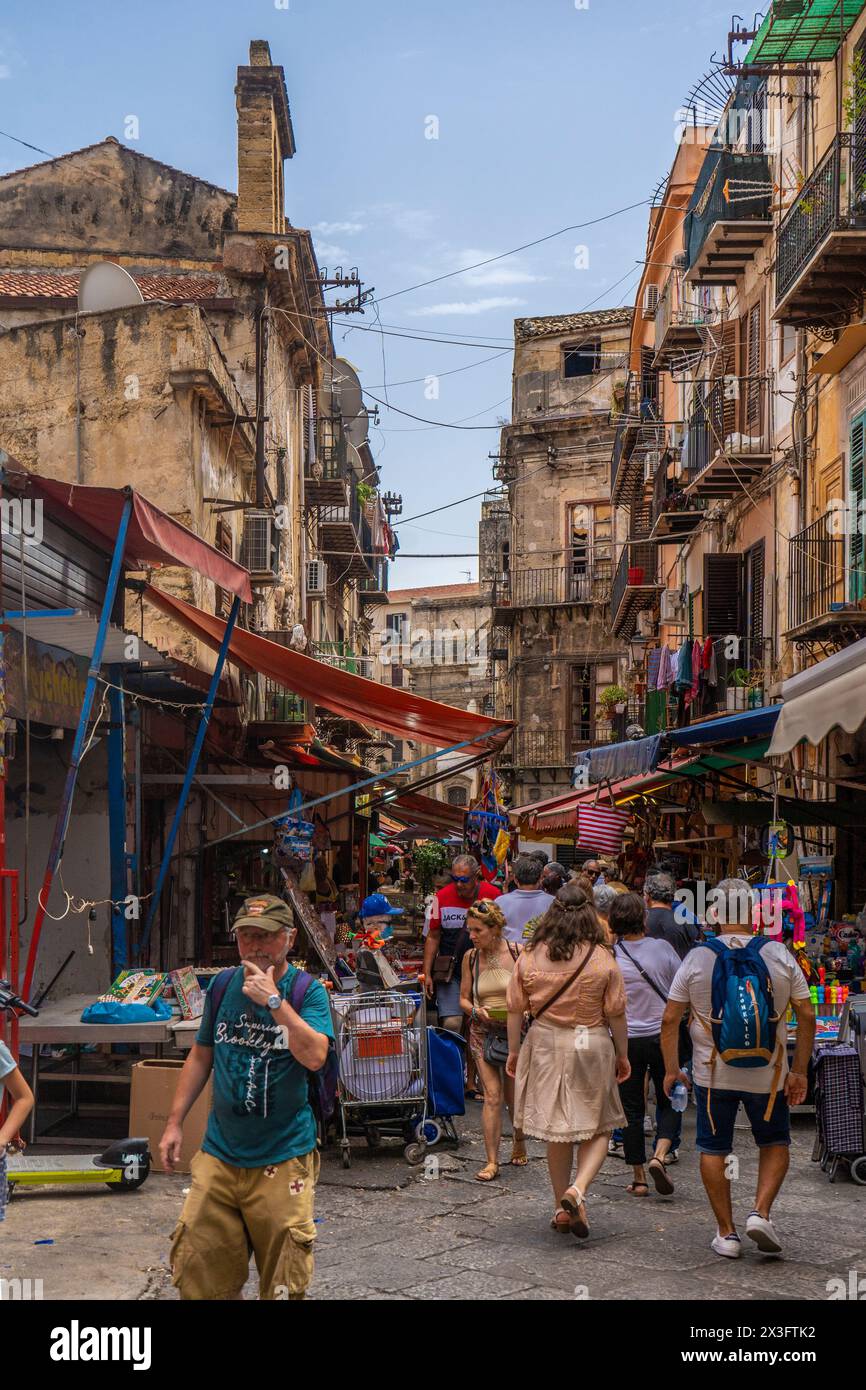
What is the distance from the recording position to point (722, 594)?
19.6 m

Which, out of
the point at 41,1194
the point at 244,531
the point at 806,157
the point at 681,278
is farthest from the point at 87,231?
the point at 41,1194

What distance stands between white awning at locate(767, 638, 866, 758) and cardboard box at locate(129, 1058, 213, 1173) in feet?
12.7

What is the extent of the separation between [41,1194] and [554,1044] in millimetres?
2830

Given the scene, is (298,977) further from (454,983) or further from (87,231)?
(87,231)

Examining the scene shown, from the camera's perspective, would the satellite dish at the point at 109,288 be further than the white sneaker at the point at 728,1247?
Yes

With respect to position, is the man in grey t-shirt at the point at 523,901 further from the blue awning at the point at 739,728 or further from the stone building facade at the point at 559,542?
the stone building facade at the point at 559,542

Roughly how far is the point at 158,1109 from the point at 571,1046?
2.66 meters

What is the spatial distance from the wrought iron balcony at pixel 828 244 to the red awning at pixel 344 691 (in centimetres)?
490

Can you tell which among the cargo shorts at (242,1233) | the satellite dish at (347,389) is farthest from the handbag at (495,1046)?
the satellite dish at (347,389)

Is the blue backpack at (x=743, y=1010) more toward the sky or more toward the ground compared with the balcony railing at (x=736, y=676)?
more toward the ground

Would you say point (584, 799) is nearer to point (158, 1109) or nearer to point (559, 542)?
point (158, 1109)

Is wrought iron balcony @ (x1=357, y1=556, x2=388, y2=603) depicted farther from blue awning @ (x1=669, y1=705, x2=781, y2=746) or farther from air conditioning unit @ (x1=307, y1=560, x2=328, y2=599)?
blue awning @ (x1=669, y1=705, x2=781, y2=746)

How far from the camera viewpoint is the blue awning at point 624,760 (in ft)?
41.1
